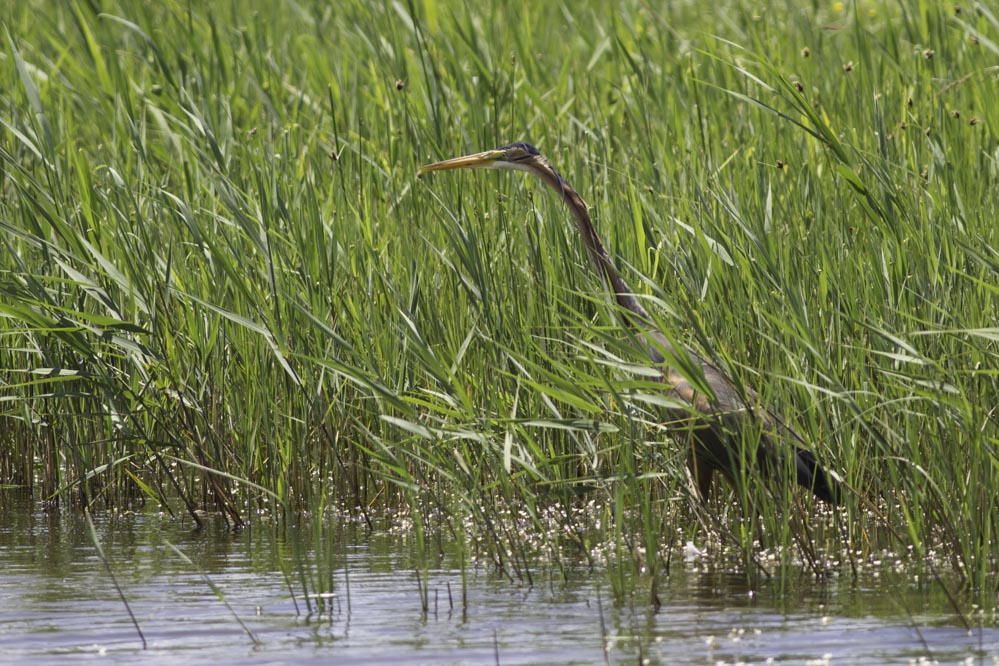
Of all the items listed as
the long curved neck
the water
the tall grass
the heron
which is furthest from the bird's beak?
the water

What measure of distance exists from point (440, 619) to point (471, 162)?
84.8 inches

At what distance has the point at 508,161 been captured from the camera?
532 centimetres

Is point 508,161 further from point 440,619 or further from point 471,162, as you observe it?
point 440,619

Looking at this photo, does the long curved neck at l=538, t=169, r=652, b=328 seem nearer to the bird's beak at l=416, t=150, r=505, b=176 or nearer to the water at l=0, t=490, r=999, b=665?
the bird's beak at l=416, t=150, r=505, b=176

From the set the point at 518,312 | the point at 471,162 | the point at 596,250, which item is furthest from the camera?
the point at 471,162

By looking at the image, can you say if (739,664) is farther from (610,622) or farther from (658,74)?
(658,74)

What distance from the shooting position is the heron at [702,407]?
3611mm

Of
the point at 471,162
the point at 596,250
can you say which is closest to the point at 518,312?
the point at 596,250

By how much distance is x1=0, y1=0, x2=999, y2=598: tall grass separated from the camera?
3.75 metres

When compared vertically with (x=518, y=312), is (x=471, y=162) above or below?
above

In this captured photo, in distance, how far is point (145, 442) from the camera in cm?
458

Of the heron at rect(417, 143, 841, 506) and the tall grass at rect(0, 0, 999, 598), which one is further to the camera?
the tall grass at rect(0, 0, 999, 598)

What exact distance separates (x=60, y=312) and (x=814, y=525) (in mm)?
2347

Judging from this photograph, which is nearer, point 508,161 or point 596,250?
point 596,250
